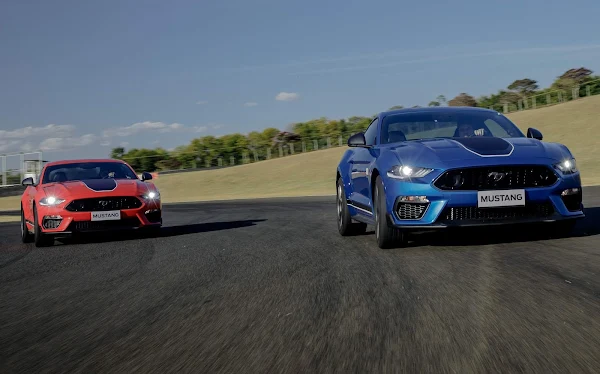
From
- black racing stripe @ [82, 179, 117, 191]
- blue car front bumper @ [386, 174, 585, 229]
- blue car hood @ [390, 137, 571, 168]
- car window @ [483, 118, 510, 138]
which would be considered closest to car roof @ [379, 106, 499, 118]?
car window @ [483, 118, 510, 138]

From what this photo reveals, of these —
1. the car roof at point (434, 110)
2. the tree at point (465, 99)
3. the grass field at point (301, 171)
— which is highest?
the tree at point (465, 99)

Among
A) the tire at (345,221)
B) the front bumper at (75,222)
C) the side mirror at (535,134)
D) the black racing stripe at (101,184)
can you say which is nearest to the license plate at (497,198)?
the side mirror at (535,134)

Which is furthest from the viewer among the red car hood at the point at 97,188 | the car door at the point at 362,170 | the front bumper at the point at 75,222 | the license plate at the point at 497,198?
the red car hood at the point at 97,188

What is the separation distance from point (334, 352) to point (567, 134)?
41976mm

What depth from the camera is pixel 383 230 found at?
7984 mm

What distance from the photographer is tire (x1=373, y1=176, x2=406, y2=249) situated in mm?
Result: 7941

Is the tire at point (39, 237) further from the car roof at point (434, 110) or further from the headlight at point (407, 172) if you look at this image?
the headlight at point (407, 172)

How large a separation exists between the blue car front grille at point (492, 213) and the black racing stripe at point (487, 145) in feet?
1.83

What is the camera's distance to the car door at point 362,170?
8789 mm

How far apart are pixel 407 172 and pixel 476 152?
27.1 inches

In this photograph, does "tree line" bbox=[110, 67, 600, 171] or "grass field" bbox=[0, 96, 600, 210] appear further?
"tree line" bbox=[110, 67, 600, 171]

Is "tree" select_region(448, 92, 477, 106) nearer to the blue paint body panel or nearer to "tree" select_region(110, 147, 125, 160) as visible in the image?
"tree" select_region(110, 147, 125, 160)

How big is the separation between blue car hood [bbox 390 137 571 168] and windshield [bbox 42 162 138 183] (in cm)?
632

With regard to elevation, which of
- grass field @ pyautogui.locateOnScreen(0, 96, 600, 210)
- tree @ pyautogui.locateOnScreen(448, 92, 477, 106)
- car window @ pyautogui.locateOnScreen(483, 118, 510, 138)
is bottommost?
grass field @ pyautogui.locateOnScreen(0, 96, 600, 210)
